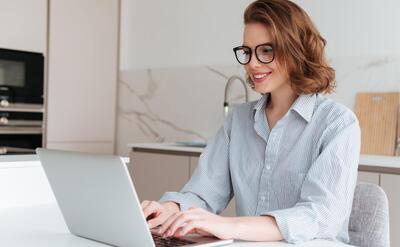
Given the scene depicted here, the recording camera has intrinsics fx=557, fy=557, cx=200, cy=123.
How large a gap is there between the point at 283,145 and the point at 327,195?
260 mm

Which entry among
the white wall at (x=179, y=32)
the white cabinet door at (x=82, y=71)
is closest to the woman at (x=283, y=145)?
the white wall at (x=179, y=32)

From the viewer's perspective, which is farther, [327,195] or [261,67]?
[261,67]

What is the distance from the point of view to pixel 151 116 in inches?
157

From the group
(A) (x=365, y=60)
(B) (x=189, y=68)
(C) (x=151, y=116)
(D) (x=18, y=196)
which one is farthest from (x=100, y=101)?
(D) (x=18, y=196)

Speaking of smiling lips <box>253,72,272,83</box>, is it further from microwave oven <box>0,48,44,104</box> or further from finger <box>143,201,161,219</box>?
microwave oven <box>0,48,44,104</box>

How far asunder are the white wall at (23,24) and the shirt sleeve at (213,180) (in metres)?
2.28

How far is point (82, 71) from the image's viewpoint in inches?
154

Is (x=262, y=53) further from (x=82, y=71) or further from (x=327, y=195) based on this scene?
(x=82, y=71)

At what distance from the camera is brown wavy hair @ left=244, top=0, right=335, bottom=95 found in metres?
1.41

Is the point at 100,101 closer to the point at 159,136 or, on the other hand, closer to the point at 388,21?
the point at 159,136

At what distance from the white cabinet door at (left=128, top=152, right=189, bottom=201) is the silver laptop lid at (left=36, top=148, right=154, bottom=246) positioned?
6.15 ft

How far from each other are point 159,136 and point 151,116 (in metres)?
0.17

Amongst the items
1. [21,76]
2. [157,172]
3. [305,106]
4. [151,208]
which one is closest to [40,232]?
[151,208]

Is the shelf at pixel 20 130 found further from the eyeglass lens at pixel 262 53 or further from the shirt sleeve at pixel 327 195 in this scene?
the shirt sleeve at pixel 327 195
